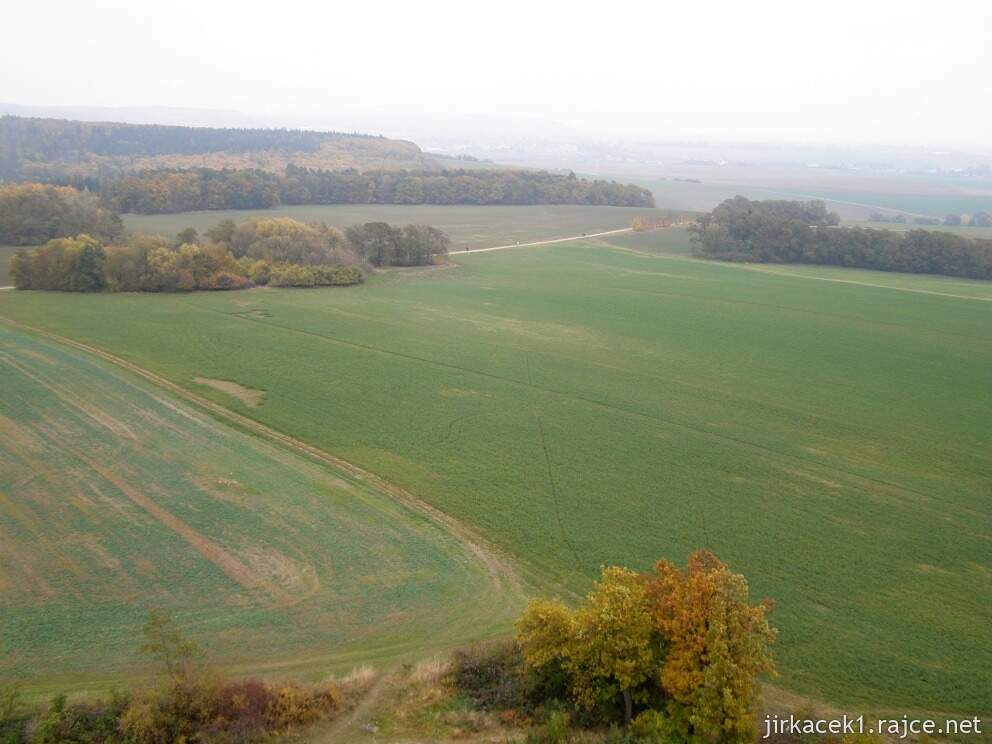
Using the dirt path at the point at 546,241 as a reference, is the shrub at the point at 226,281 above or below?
below

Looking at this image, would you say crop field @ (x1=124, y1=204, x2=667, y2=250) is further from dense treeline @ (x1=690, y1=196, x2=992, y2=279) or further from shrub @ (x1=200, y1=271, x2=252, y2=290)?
shrub @ (x1=200, y1=271, x2=252, y2=290)

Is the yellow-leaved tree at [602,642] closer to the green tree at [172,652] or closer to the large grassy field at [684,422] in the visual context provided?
the large grassy field at [684,422]

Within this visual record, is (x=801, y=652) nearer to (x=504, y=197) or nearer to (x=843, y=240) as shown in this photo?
(x=843, y=240)

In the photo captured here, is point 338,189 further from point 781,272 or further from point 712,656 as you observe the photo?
point 712,656

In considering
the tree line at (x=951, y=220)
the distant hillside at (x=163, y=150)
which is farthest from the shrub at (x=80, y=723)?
the tree line at (x=951, y=220)

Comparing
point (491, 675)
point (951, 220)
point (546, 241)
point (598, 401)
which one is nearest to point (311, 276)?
point (598, 401)

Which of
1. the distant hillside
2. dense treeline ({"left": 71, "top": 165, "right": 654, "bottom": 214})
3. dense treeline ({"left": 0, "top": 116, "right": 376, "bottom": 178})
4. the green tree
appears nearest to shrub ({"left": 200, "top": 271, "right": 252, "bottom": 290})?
dense treeline ({"left": 71, "top": 165, "right": 654, "bottom": 214})


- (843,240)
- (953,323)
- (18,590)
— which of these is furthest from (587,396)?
(843,240)
